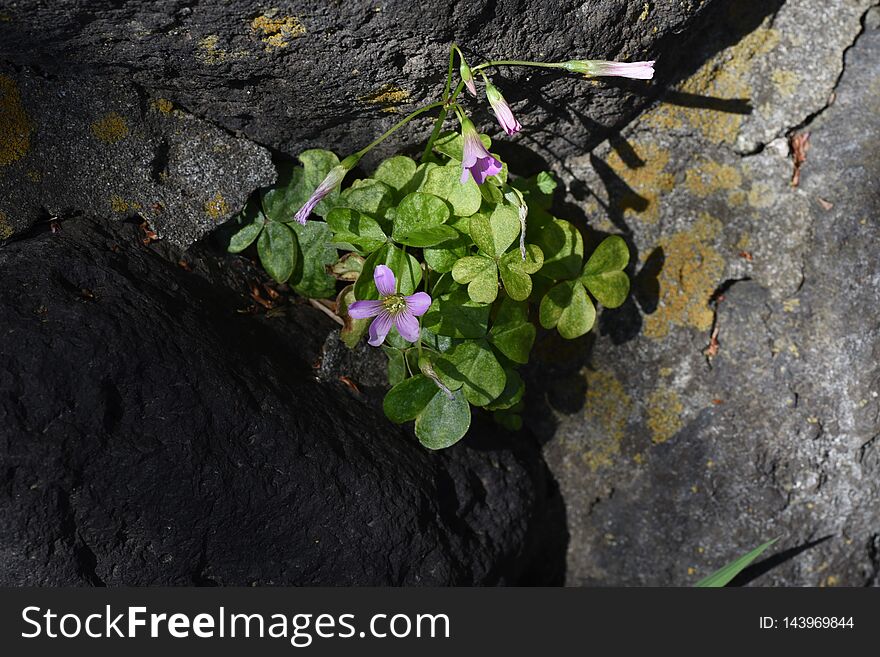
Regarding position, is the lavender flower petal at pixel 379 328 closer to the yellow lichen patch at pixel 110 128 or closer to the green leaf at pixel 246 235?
the green leaf at pixel 246 235

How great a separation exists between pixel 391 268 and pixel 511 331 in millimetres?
368

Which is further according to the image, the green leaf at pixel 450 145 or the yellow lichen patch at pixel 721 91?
the yellow lichen patch at pixel 721 91

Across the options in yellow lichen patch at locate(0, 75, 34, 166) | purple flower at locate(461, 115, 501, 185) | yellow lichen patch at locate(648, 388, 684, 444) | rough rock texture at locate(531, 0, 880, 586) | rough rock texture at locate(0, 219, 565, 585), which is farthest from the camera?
yellow lichen patch at locate(648, 388, 684, 444)

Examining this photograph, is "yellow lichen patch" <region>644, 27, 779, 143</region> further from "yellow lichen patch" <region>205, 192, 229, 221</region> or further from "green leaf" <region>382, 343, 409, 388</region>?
"yellow lichen patch" <region>205, 192, 229, 221</region>

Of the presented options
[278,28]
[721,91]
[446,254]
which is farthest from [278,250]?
[721,91]

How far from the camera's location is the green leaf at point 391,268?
6.75 ft

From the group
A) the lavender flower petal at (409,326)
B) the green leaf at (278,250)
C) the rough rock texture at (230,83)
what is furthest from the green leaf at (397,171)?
the lavender flower petal at (409,326)

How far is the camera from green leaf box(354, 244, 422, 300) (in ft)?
6.75

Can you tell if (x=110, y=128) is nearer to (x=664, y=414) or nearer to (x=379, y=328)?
(x=379, y=328)

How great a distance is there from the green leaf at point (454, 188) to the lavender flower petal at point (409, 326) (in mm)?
332

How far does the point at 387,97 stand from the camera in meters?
2.09

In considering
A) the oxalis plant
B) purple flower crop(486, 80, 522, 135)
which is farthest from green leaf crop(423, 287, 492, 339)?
purple flower crop(486, 80, 522, 135)

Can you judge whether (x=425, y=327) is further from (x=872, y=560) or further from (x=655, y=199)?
(x=872, y=560)

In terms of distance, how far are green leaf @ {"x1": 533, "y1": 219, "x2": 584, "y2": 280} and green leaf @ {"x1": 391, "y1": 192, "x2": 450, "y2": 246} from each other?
30 cm
